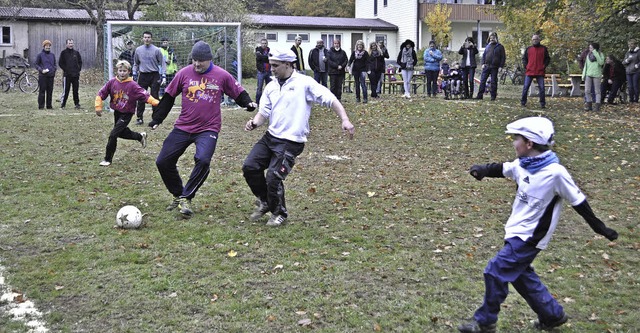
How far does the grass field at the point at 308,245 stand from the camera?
5230 mm

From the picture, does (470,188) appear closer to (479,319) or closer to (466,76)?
(479,319)

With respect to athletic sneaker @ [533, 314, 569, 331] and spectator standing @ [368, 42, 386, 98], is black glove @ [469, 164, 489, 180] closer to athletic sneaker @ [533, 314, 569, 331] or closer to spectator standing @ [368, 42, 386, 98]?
athletic sneaker @ [533, 314, 569, 331]

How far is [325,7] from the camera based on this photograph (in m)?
65.6

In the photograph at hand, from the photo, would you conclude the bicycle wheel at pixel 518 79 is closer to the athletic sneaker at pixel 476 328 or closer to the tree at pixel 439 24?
the tree at pixel 439 24

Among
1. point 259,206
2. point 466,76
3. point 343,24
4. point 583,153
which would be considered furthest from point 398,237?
point 343,24

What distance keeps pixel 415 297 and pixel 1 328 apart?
306cm

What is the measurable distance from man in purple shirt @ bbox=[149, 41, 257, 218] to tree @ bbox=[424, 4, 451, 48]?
4030 cm

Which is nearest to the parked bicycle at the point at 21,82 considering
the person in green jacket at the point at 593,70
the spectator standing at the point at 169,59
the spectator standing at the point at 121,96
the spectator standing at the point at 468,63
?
the spectator standing at the point at 169,59

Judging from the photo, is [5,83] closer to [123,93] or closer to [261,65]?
[261,65]

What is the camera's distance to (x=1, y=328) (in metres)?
4.90

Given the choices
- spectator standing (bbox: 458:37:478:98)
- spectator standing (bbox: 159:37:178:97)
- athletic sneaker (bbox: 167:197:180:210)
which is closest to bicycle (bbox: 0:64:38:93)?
spectator standing (bbox: 159:37:178:97)

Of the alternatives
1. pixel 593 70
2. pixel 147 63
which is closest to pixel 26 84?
pixel 147 63

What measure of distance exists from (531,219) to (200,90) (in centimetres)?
450

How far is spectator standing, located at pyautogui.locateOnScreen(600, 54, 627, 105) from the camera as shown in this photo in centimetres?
2208
